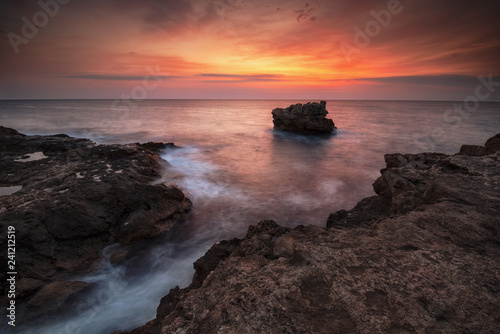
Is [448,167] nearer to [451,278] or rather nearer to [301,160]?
[451,278]

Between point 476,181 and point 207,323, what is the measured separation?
15.7ft

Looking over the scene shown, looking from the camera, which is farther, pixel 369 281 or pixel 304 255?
pixel 304 255

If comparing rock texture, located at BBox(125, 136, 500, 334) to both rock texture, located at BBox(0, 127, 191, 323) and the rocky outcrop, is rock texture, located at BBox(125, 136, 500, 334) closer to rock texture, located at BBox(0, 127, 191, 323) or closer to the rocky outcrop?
rock texture, located at BBox(0, 127, 191, 323)

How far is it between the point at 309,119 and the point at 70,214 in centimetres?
2152

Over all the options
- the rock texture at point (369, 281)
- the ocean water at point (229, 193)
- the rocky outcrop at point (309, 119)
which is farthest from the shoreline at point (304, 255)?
the rocky outcrop at point (309, 119)

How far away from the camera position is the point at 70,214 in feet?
17.7

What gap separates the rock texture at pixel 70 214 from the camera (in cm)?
433

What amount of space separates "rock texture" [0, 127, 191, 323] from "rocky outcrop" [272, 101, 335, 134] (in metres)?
18.2

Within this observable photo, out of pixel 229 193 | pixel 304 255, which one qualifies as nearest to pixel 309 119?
pixel 229 193

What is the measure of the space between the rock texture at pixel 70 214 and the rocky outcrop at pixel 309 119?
18.2 metres

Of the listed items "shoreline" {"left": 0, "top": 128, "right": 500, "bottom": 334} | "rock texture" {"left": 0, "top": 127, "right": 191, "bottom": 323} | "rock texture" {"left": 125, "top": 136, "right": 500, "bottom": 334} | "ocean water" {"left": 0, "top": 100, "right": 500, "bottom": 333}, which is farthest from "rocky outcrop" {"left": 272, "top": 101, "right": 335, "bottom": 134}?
"rock texture" {"left": 125, "top": 136, "right": 500, "bottom": 334}

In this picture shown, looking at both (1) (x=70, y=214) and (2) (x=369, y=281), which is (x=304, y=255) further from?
(1) (x=70, y=214)

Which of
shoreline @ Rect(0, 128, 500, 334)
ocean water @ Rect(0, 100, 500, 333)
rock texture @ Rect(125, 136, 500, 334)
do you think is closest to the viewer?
rock texture @ Rect(125, 136, 500, 334)

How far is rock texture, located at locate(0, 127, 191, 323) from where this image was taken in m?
4.33
